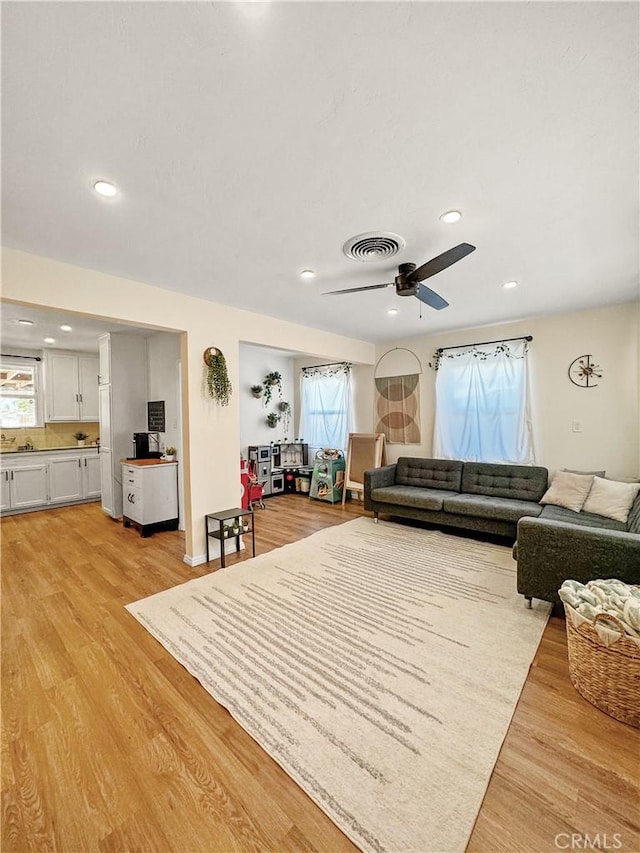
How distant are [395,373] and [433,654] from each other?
427 cm

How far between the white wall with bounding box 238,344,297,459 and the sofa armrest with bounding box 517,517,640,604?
4762 millimetres

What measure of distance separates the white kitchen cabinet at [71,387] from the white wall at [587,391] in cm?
661

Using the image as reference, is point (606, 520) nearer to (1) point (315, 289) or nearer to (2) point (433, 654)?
(2) point (433, 654)

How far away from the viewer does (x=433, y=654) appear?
2.07 metres

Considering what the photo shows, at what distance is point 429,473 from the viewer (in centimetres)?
485

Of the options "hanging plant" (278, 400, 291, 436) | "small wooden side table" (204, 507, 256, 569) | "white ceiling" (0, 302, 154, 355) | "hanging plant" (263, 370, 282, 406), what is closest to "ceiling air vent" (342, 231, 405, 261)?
"white ceiling" (0, 302, 154, 355)

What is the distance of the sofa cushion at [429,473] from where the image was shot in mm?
4637

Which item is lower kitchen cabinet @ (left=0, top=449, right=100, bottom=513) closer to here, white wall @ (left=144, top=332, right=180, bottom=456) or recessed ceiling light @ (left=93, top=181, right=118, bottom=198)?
white wall @ (left=144, top=332, right=180, bottom=456)

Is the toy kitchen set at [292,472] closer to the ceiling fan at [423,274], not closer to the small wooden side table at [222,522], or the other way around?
the small wooden side table at [222,522]

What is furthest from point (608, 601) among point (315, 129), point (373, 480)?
point (373, 480)

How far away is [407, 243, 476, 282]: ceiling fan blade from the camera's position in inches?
78.1

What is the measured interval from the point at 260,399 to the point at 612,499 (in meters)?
5.29

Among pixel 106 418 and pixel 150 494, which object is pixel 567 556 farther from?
pixel 106 418

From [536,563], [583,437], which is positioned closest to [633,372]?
[583,437]
